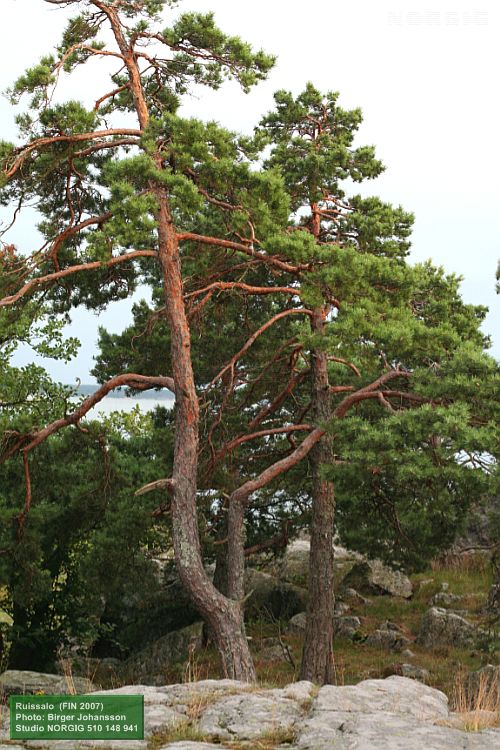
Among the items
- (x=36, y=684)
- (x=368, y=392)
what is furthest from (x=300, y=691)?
(x=36, y=684)

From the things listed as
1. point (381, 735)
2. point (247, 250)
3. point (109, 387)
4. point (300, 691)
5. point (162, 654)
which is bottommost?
point (381, 735)

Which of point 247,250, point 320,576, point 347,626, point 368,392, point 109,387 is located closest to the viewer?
point 247,250

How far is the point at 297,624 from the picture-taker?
23.1 meters

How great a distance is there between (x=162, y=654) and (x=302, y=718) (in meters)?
14.2

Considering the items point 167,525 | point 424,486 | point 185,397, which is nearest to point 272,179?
point 185,397

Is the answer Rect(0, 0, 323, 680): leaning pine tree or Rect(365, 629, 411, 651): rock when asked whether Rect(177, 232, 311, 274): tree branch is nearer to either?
Rect(0, 0, 323, 680): leaning pine tree

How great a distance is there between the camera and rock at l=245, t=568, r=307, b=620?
24359mm

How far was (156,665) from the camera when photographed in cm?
2127

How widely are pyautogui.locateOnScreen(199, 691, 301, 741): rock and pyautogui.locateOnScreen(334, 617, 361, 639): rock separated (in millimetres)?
13981

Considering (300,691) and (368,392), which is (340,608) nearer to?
(368,392)

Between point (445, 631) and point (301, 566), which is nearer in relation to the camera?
point (445, 631)

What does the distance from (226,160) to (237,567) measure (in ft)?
25.3

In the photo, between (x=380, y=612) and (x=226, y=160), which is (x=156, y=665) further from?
(x=226, y=160)

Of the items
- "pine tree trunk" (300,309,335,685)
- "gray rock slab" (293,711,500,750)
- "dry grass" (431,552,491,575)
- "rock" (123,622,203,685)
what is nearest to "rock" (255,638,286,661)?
"rock" (123,622,203,685)
